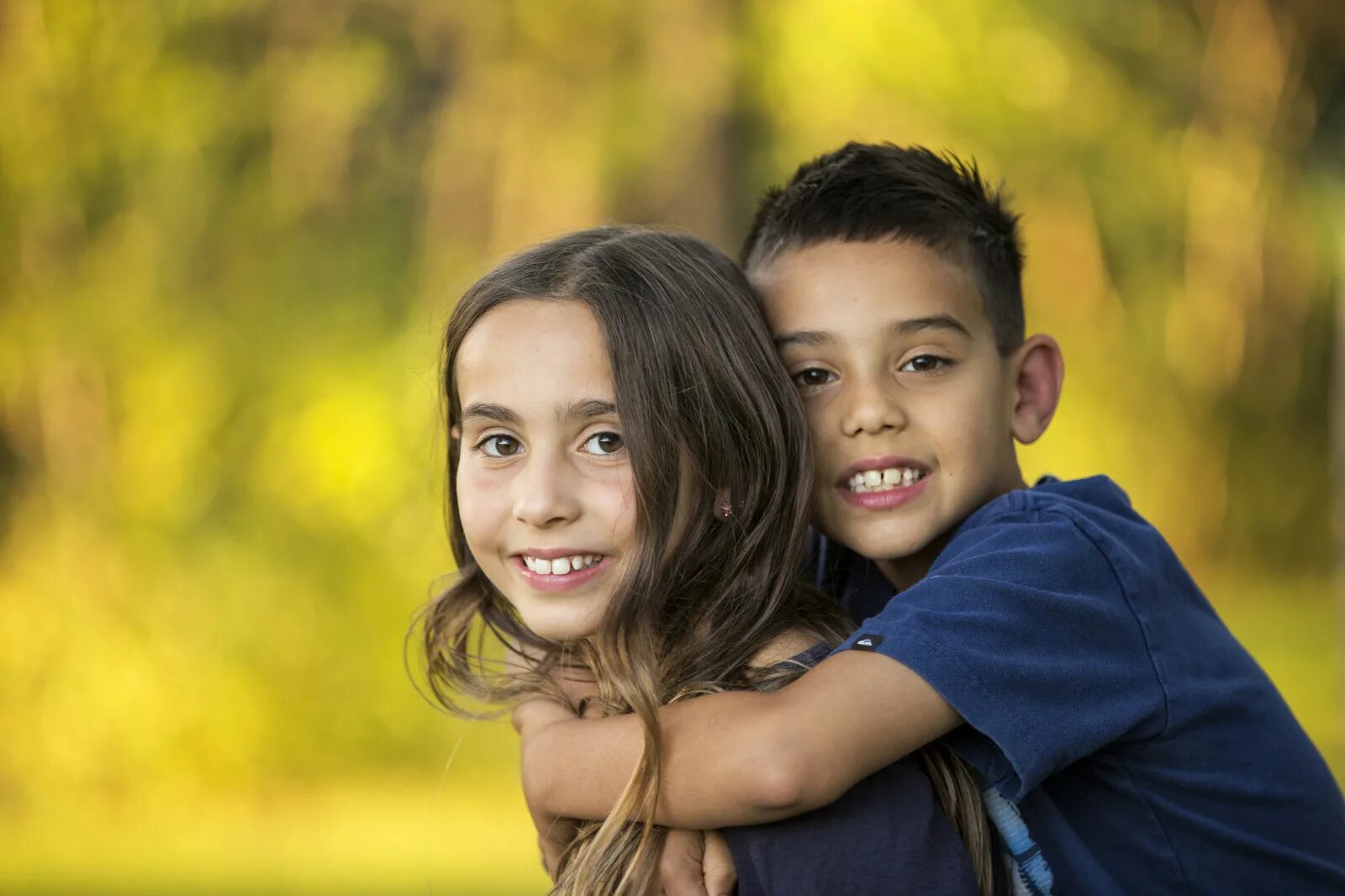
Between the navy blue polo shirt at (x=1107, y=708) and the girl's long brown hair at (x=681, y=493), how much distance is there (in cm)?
12

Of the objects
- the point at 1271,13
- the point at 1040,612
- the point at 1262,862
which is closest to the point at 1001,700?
the point at 1040,612

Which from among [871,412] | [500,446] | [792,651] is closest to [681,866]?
[792,651]

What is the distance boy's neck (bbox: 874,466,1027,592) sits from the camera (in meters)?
1.97

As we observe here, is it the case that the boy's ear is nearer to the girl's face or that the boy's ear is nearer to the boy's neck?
the boy's neck

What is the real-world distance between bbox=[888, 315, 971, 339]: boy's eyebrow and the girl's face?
43cm

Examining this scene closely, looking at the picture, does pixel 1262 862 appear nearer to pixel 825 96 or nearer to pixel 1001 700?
pixel 1001 700

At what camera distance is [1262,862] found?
5.88ft

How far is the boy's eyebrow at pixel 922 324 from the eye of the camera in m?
1.85

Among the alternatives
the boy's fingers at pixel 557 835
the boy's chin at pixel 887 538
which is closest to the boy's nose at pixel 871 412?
Answer: the boy's chin at pixel 887 538

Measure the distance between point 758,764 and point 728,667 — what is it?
0.74ft

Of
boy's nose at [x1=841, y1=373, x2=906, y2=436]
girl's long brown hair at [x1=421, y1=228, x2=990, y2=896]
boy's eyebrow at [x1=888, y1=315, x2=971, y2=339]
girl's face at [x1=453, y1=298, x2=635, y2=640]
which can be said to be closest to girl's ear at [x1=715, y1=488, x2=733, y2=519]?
girl's long brown hair at [x1=421, y1=228, x2=990, y2=896]

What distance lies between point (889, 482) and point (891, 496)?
0.02 m

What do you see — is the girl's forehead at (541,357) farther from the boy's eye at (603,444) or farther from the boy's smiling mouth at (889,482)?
the boy's smiling mouth at (889,482)

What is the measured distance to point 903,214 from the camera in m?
1.94
